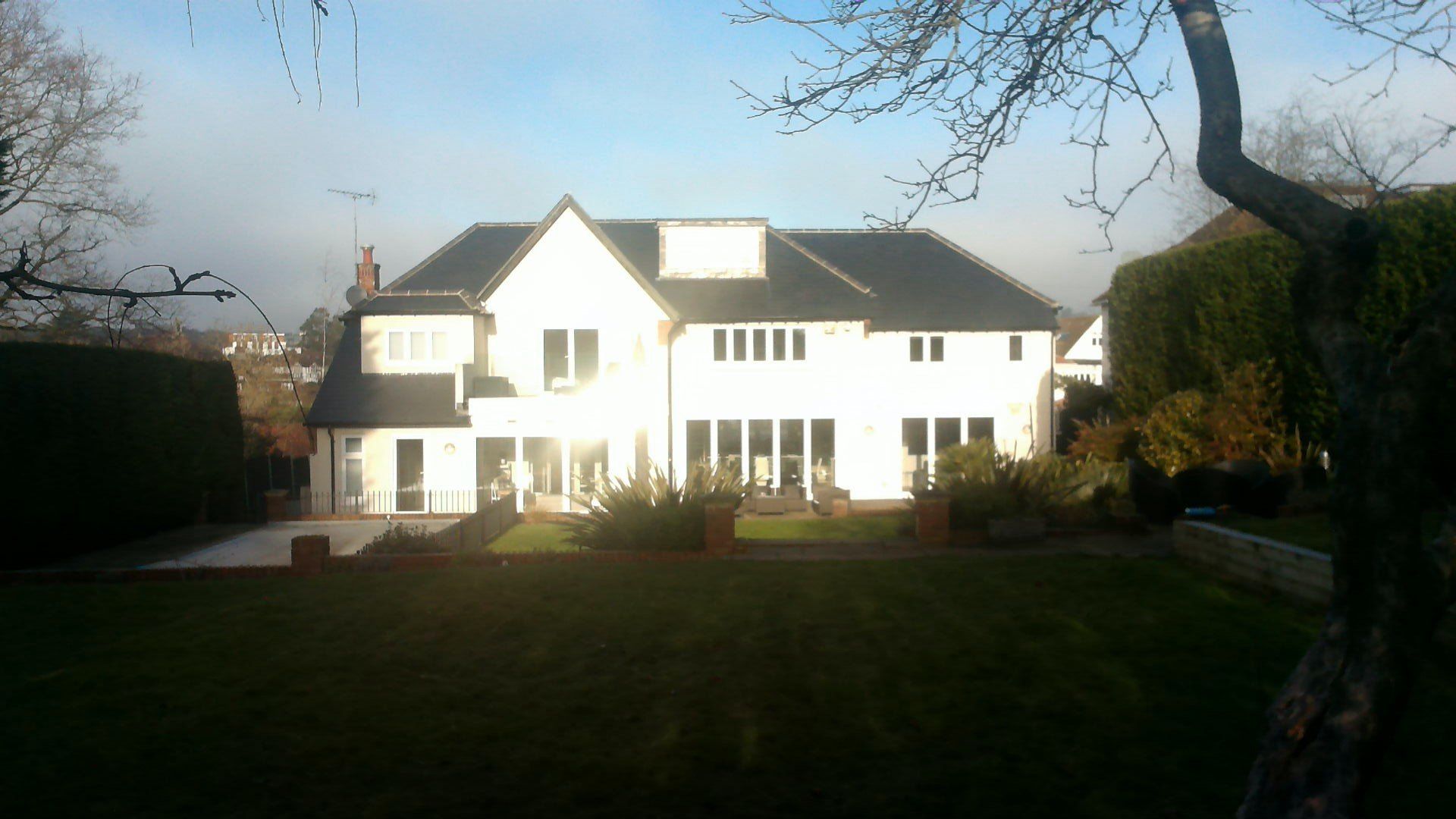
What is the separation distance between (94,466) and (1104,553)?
51.7ft

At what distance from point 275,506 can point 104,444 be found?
17.2 ft

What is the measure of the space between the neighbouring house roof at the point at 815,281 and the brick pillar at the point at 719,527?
42.0ft

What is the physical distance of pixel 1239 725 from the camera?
631 centimetres

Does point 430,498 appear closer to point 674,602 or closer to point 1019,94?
point 674,602

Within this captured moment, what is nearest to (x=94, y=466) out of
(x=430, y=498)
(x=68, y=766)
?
(x=430, y=498)

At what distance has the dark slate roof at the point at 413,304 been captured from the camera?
86.9ft

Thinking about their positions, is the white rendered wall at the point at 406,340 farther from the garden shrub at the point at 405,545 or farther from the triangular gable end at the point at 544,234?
the garden shrub at the point at 405,545

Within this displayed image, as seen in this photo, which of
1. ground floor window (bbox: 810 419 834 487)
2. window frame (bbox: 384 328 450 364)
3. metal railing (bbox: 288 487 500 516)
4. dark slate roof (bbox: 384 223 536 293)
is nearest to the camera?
metal railing (bbox: 288 487 500 516)

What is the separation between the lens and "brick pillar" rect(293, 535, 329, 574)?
40.2 feet

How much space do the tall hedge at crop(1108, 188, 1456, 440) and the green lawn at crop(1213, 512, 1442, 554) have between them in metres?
2.70

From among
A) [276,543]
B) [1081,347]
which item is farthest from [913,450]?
[1081,347]

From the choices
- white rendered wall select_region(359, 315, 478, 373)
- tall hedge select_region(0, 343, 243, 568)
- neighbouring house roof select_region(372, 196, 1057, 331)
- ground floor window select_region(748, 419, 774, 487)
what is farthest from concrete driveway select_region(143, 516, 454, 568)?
ground floor window select_region(748, 419, 774, 487)

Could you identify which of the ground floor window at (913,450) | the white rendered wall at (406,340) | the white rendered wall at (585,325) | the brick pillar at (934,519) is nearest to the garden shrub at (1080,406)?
the ground floor window at (913,450)

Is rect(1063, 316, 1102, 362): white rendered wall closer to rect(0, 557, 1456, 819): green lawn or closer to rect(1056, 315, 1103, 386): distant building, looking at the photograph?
rect(1056, 315, 1103, 386): distant building
